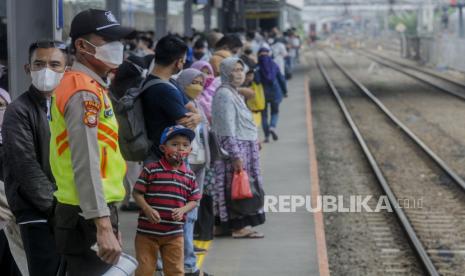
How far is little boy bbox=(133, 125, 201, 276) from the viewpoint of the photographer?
6.13 metres

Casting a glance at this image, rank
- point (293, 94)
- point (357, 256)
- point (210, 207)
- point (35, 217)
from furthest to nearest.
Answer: point (293, 94), point (357, 256), point (210, 207), point (35, 217)

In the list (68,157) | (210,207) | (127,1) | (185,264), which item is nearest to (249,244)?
(210,207)

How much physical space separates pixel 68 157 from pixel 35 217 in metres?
1.28

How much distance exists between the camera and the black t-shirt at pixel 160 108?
20.8 ft

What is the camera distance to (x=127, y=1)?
1945 cm

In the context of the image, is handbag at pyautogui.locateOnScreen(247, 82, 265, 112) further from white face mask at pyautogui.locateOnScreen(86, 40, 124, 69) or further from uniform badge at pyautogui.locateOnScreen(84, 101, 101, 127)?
uniform badge at pyautogui.locateOnScreen(84, 101, 101, 127)

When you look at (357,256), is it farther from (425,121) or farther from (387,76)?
(387,76)

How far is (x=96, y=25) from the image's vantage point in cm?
449

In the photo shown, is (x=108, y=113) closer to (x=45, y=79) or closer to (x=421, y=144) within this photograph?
(x=45, y=79)

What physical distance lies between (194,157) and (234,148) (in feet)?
4.32

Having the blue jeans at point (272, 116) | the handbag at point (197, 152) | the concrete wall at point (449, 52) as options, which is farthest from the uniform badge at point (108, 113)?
the concrete wall at point (449, 52)

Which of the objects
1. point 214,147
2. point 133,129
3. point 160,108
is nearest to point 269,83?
point 214,147

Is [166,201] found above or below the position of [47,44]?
below

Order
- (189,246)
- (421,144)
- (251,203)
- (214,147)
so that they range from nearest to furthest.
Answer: (189,246), (214,147), (251,203), (421,144)
